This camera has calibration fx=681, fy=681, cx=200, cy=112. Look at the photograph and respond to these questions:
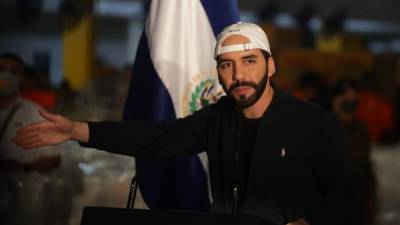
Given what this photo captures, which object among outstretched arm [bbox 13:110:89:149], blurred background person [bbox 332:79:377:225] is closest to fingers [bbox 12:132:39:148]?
outstretched arm [bbox 13:110:89:149]

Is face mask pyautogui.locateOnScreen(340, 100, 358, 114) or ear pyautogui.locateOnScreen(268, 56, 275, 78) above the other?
ear pyautogui.locateOnScreen(268, 56, 275, 78)

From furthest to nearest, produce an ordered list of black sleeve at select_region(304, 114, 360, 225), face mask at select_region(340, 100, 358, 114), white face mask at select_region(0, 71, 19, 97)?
face mask at select_region(340, 100, 358, 114) < white face mask at select_region(0, 71, 19, 97) < black sleeve at select_region(304, 114, 360, 225)

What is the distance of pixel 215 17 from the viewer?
2473 mm

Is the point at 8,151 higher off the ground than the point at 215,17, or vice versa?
the point at 215,17

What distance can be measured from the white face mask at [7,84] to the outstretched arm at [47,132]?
3.22 feet

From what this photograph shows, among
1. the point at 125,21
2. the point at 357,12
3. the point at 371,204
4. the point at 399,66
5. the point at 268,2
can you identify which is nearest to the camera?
the point at 371,204

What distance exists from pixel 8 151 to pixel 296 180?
1267 mm

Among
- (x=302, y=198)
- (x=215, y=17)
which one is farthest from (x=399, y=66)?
(x=302, y=198)

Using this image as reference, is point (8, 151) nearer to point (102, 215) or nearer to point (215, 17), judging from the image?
point (215, 17)

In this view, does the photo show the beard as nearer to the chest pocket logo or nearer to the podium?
the chest pocket logo

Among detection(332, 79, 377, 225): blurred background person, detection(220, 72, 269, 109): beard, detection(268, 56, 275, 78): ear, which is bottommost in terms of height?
detection(332, 79, 377, 225): blurred background person

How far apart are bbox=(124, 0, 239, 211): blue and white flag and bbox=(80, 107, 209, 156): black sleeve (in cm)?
53

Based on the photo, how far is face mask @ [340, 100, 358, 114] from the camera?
3941 millimetres

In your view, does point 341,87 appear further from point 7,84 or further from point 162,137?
point 162,137
